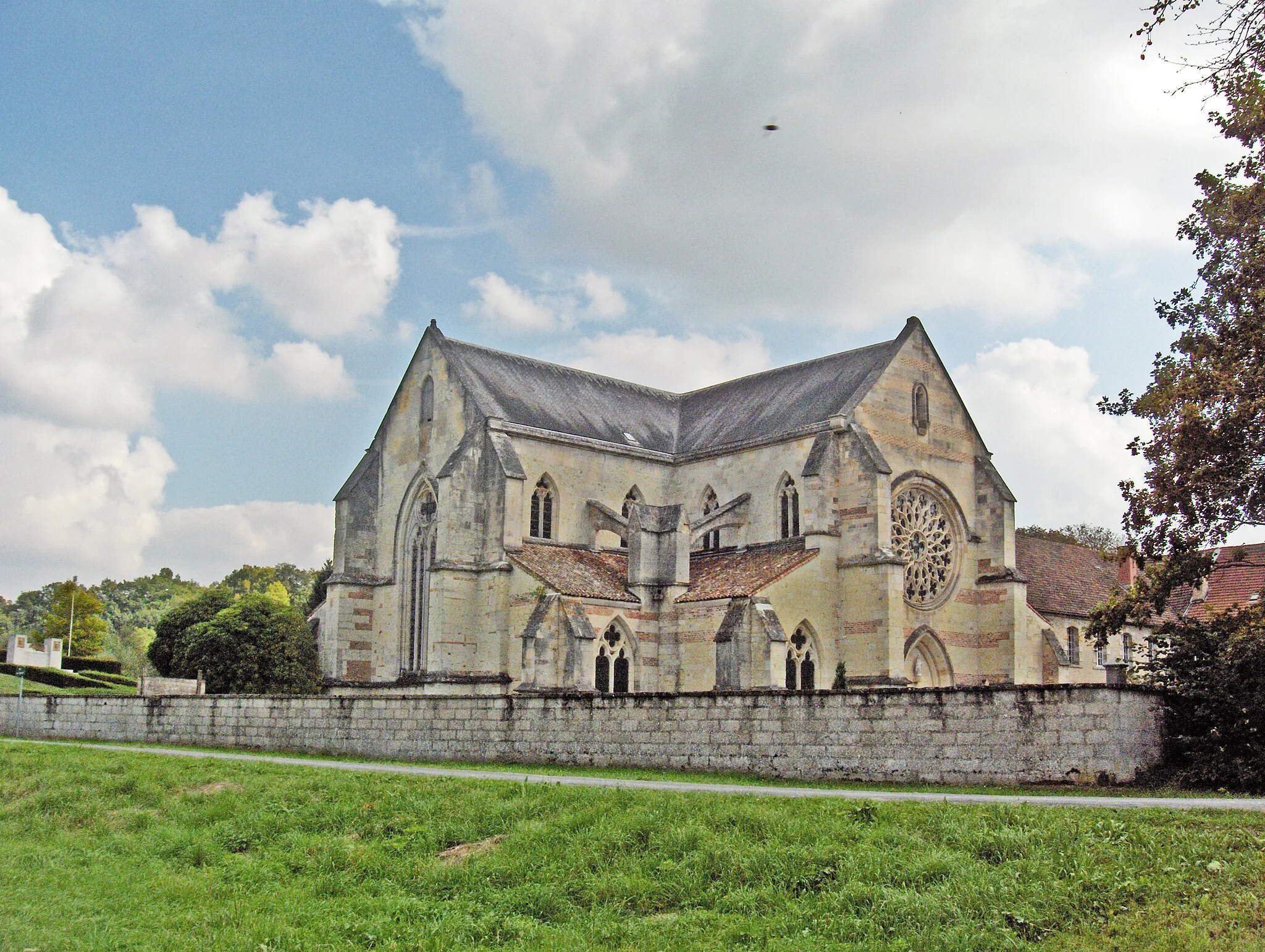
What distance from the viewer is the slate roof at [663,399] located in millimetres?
40812

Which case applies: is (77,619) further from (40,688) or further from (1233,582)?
(1233,582)

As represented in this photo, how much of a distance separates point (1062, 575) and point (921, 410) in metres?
12.2

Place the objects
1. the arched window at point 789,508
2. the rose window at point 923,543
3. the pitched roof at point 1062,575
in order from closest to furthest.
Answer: the rose window at point 923,543 → the arched window at point 789,508 → the pitched roof at point 1062,575

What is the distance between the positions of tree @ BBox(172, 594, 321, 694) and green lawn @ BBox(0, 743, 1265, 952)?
2332cm

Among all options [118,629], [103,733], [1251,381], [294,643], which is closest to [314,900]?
[1251,381]

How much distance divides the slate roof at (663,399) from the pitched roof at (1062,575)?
9.21 meters

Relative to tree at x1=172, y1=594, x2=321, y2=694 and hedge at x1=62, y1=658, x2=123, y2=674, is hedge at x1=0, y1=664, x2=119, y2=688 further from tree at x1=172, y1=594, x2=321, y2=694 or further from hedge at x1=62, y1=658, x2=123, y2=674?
tree at x1=172, y1=594, x2=321, y2=694

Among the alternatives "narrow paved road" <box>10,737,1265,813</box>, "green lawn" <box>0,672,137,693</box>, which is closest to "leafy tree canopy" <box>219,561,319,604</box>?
"green lawn" <box>0,672,137,693</box>

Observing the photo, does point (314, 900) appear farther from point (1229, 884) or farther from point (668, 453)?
point (668, 453)

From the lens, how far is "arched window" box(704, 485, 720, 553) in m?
42.0

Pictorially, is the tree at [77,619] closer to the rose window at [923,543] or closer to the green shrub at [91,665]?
the green shrub at [91,665]

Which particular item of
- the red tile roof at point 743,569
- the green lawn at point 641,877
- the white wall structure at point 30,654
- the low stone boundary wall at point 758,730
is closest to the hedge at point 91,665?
the white wall structure at point 30,654

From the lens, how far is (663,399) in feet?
162

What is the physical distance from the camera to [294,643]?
43281mm
